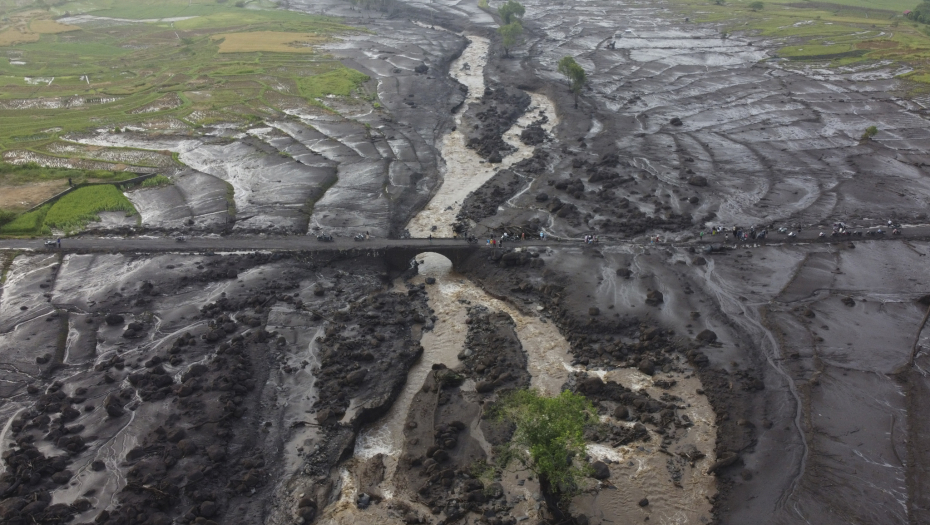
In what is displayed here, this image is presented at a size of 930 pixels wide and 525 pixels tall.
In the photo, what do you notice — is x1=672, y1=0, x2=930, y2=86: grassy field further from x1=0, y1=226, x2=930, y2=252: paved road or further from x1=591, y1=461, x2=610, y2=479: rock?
x1=591, y1=461, x2=610, y2=479: rock

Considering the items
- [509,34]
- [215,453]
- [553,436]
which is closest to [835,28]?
[509,34]

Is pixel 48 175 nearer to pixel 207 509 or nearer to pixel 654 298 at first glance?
pixel 207 509

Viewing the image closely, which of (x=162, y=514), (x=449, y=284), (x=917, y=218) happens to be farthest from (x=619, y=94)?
(x=162, y=514)

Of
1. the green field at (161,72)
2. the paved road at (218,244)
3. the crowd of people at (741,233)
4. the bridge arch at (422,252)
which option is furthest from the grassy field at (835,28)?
the paved road at (218,244)

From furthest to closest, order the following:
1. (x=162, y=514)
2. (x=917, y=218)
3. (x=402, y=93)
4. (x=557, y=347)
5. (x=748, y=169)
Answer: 1. (x=402, y=93)
2. (x=748, y=169)
3. (x=917, y=218)
4. (x=557, y=347)
5. (x=162, y=514)

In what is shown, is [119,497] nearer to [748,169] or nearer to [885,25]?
[748,169]

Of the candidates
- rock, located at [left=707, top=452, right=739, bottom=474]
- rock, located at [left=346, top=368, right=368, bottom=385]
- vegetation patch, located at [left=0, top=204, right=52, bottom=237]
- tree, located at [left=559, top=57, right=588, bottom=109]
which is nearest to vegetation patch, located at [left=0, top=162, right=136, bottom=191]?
vegetation patch, located at [left=0, top=204, right=52, bottom=237]

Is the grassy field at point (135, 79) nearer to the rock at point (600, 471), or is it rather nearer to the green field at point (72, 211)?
the green field at point (72, 211)
